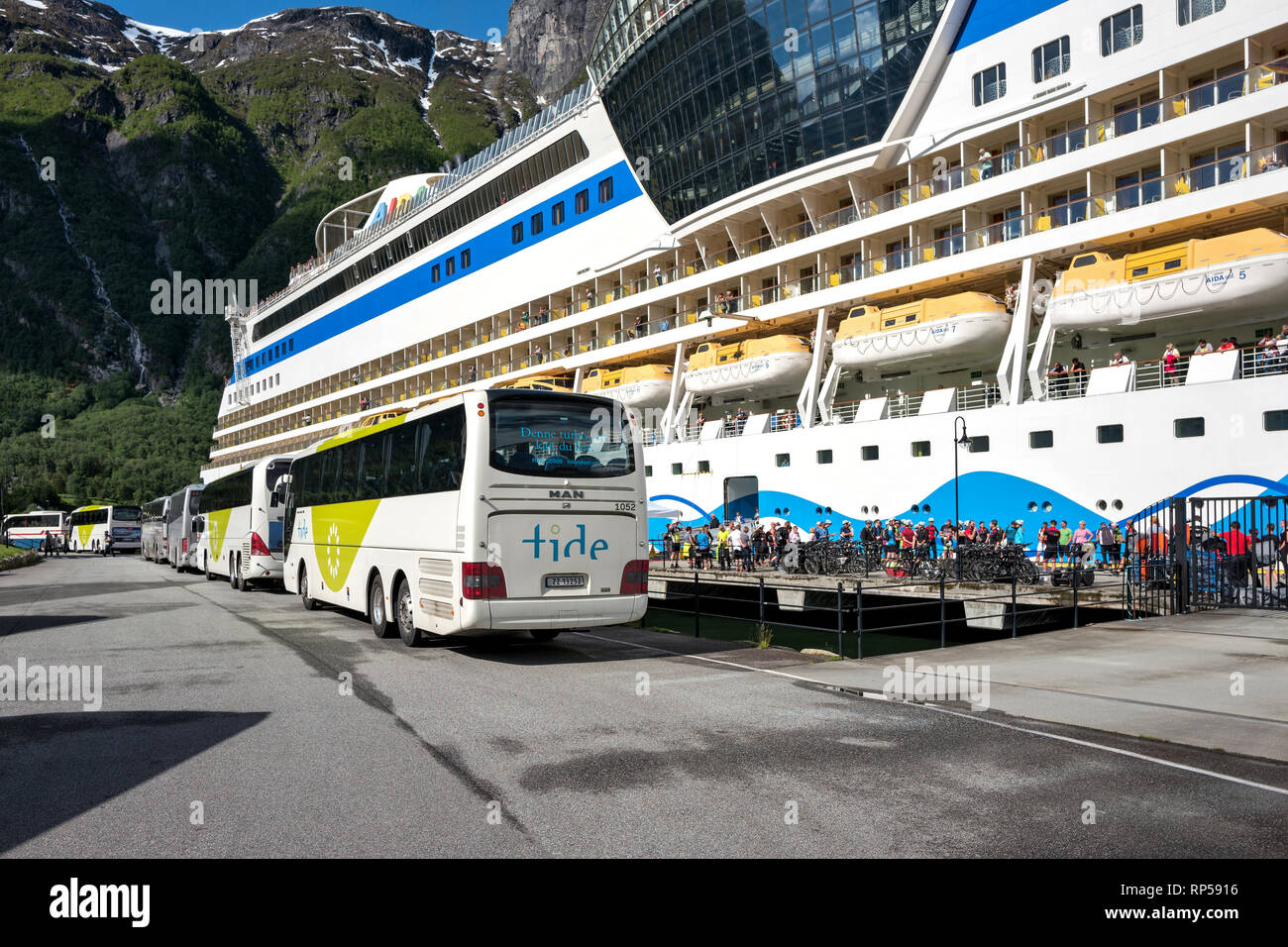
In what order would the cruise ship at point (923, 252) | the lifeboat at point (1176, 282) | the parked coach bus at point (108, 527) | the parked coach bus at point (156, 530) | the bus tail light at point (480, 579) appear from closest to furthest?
the bus tail light at point (480, 579)
the lifeboat at point (1176, 282)
the cruise ship at point (923, 252)
the parked coach bus at point (156, 530)
the parked coach bus at point (108, 527)

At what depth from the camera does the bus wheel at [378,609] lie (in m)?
12.4

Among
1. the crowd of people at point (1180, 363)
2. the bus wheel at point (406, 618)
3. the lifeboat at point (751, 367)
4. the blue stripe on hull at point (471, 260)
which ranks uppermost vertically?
the blue stripe on hull at point (471, 260)

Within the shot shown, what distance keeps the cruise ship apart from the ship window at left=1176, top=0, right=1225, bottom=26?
0.10 meters

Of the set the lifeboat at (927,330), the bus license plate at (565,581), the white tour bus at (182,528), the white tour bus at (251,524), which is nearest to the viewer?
the bus license plate at (565,581)

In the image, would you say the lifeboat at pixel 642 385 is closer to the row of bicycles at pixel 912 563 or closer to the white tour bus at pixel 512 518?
the row of bicycles at pixel 912 563

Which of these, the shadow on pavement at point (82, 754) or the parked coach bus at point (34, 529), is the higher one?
the parked coach bus at point (34, 529)

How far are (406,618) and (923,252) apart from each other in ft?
67.4

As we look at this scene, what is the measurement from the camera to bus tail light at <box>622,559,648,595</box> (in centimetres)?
1093

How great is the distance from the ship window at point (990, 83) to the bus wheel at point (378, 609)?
2267 centimetres

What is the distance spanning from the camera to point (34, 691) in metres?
8.14

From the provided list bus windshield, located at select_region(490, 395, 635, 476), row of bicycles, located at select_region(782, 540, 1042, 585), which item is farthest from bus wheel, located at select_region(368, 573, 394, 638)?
row of bicycles, located at select_region(782, 540, 1042, 585)

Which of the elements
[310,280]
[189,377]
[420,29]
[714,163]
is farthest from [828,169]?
[420,29]

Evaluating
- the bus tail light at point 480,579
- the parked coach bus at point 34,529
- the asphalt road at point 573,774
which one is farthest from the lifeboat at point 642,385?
the parked coach bus at point 34,529

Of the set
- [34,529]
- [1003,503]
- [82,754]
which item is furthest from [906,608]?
[34,529]
